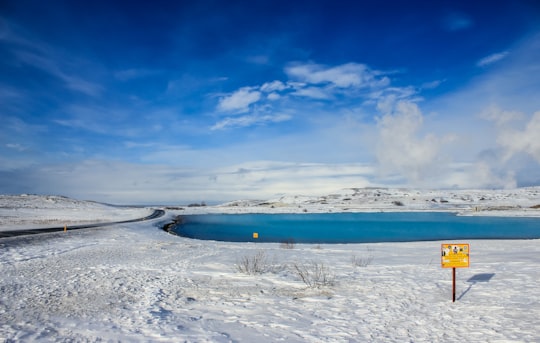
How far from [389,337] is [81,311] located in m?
6.48

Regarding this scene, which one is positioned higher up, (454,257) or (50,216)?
(454,257)

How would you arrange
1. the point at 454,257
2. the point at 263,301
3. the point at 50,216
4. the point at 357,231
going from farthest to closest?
the point at 50,216
the point at 357,231
the point at 263,301
the point at 454,257

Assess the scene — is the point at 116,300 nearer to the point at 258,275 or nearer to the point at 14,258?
the point at 258,275

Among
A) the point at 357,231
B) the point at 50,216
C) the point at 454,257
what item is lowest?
the point at 50,216

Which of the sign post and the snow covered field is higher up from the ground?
the sign post

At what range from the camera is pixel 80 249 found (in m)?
18.3

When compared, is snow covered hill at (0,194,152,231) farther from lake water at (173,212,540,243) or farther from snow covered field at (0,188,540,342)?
snow covered field at (0,188,540,342)

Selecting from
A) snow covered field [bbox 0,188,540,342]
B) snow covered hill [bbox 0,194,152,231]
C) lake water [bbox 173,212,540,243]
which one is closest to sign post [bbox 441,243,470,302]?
snow covered field [bbox 0,188,540,342]

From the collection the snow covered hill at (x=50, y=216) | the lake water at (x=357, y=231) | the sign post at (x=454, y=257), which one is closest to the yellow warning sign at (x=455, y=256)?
the sign post at (x=454, y=257)

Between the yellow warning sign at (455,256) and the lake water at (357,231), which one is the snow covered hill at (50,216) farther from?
the yellow warning sign at (455,256)

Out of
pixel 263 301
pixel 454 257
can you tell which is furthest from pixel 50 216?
pixel 454 257

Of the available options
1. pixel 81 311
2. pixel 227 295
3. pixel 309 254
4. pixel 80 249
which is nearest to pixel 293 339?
pixel 227 295

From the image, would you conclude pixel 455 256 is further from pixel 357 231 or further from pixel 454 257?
pixel 357 231

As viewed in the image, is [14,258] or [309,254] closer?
[14,258]
